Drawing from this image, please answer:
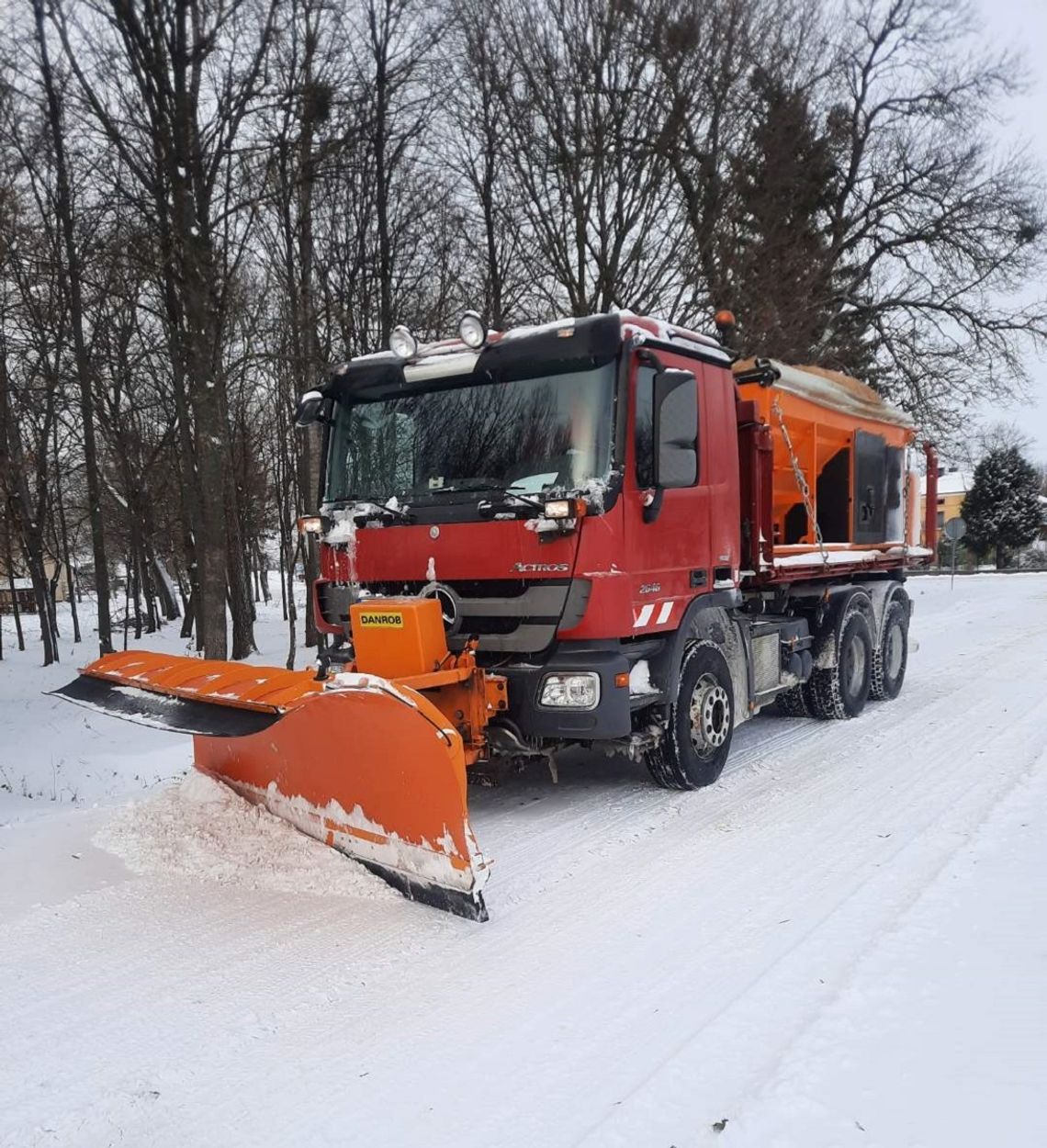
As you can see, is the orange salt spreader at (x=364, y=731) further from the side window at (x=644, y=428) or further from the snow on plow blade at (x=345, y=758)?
the side window at (x=644, y=428)

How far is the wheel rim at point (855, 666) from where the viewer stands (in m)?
8.03

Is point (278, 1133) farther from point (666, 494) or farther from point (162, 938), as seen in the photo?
point (666, 494)

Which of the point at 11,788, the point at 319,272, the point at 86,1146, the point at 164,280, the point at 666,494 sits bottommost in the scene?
the point at 11,788

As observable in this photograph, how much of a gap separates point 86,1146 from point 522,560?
3.17m

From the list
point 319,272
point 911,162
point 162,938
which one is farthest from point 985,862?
point 911,162

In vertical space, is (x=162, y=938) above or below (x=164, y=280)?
below

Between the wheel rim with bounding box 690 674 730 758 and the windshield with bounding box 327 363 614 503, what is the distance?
1743 millimetres

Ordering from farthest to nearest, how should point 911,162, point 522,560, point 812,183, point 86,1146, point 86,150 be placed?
point 911,162 < point 812,183 < point 86,150 < point 522,560 < point 86,1146

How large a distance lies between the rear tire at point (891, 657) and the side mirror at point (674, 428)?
429 centimetres

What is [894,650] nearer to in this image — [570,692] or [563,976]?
[570,692]

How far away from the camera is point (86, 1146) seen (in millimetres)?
2408

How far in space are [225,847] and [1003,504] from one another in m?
41.5

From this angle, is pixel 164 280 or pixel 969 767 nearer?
pixel 969 767

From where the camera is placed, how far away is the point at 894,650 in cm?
909
